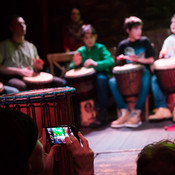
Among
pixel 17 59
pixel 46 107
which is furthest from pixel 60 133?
pixel 17 59

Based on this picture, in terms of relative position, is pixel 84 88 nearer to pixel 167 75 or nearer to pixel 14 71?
pixel 14 71

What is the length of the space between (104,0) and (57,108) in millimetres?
5175

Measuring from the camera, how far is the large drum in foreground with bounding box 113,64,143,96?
413 centimetres

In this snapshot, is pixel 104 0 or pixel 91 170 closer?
pixel 91 170

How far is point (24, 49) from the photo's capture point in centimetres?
452

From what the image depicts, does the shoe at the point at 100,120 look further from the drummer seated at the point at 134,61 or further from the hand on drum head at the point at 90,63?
the hand on drum head at the point at 90,63

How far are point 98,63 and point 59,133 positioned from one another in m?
2.86

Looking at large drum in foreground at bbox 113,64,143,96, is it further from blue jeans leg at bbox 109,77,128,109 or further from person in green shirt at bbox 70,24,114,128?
person in green shirt at bbox 70,24,114,128

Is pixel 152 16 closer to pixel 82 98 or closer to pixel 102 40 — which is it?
pixel 102 40

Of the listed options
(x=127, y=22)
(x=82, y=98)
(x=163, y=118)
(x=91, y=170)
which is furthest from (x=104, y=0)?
(x=91, y=170)

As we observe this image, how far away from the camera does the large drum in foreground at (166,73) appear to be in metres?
3.98

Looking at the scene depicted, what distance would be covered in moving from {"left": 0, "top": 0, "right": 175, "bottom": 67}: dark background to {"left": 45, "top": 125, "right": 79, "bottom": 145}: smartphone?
16.0 ft

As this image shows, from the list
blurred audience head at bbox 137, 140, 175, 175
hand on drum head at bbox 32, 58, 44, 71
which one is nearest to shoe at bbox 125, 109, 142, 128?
hand on drum head at bbox 32, 58, 44, 71

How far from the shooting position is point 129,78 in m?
4.18
